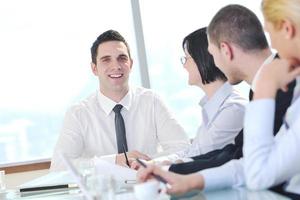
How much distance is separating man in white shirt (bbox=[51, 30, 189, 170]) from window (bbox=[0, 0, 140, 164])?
0.81 metres

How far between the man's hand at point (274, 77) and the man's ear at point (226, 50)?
1.18ft

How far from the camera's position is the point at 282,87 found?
138 cm

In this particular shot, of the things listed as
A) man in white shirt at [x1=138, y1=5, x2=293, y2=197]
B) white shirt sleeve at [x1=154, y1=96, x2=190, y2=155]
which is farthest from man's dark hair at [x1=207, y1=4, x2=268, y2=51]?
white shirt sleeve at [x1=154, y1=96, x2=190, y2=155]

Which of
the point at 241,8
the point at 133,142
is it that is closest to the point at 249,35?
the point at 241,8

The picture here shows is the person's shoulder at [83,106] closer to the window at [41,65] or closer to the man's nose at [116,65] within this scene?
the man's nose at [116,65]

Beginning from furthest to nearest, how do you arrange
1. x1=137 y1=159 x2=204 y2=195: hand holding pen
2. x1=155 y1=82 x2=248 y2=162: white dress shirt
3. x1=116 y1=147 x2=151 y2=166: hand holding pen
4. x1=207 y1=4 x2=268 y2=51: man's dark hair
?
x1=116 y1=147 x2=151 y2=166: hand holding pen → x1=155 y1=82 x2=248 y2=162: white dress shirt → x1=207 y1=4 x2=268 y2=51: man's dark hair → x1=137 y1=159 x2=204 y2=195: hand holding pen

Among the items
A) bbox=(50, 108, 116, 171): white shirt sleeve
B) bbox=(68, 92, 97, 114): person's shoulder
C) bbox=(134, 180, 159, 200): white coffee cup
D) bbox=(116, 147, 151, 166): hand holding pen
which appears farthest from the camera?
bbox=(68, 92, 97, 114): person's shoulder

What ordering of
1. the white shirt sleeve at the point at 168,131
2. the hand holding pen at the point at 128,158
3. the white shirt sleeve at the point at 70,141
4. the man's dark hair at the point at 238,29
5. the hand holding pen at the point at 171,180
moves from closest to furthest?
1. the hand holding pen at the point at 171,180
2. the man's dark hair at the point at 238,29
3. the hand holding pen at the point at 128,158
4. the white shirt sleeve at the point at 70,141
5. the white shirt sleeve at the point at 168,131

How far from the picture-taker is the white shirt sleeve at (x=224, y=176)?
1.50 meters

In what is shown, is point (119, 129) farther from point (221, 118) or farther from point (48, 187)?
point (221, 118)

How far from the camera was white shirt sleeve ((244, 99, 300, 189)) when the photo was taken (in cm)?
130

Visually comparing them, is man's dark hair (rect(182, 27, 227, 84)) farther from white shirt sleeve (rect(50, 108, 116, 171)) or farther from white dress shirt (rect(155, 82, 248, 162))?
white shirt sleeve (rect(50, 108, 116, 171))

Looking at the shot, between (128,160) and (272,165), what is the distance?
130 cm

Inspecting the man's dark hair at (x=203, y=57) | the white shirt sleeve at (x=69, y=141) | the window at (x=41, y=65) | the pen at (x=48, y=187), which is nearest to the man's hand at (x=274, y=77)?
the man's dark hair at (x=203, y=57)
